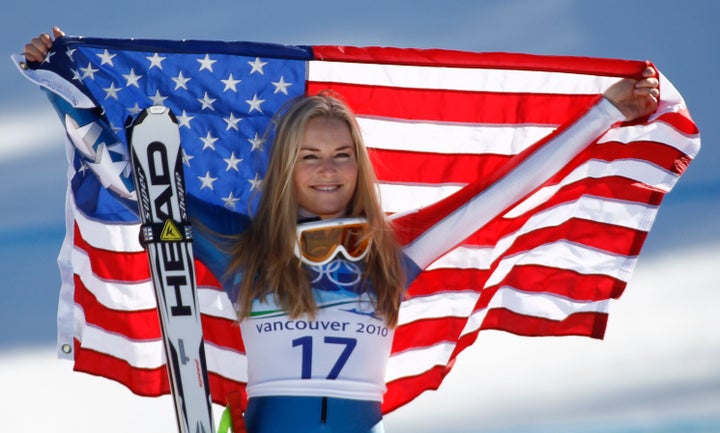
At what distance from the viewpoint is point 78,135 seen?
4.75 meters

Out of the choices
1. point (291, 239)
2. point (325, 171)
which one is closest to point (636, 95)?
point (325, 171)

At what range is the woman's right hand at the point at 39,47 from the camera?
15.8 ft

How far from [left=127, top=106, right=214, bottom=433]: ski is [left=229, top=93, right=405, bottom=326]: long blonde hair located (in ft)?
0.81

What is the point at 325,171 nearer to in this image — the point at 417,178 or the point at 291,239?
the point at 291,239

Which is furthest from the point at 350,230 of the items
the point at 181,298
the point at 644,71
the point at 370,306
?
the point at 644,71

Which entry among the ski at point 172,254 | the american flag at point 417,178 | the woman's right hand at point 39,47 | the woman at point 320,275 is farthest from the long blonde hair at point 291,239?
the woman's right hand at point 39,47

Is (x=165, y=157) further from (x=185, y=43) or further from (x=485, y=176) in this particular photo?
(x=485, y=176)

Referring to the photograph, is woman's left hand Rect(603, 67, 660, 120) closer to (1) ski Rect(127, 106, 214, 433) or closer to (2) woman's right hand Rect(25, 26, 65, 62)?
(1) ski Rect(127, 106, 214, 433)

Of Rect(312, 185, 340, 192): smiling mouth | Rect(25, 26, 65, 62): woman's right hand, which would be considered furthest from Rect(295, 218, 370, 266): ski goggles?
Rect(25, 26, 65, 62): woman's right hand

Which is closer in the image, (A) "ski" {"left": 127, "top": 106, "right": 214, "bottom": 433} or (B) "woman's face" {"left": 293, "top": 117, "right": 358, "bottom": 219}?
(A) "ski" {"left": 127, "top": 106, "right": 214, "bottom": 433}

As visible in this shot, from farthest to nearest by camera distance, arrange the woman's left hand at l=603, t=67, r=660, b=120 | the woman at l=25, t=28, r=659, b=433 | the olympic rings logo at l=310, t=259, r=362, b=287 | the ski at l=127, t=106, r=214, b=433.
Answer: the woman's left hand at l=603, t=67, r=660, b=120
the olympic rings logo at l=310, t=259, r=362, b=287
the woman at l=25, t=28, r=659, b=433
the ski at l=127, t=106, r=214, b=433

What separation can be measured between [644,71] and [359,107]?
47.7 inches

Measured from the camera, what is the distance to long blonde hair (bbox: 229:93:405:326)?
15.0 ft

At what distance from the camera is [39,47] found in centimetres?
484
